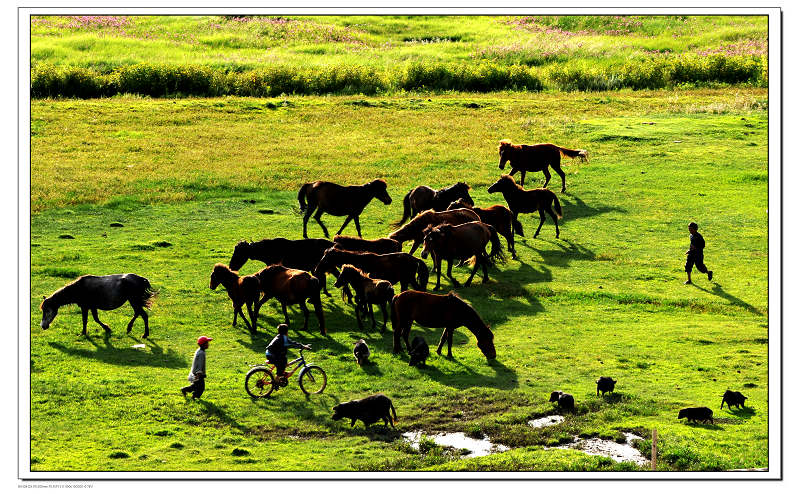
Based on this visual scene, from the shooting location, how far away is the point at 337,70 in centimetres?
5906

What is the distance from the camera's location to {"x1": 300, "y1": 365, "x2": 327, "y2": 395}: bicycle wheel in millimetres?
17828

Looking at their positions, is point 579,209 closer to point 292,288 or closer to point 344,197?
point 344,197

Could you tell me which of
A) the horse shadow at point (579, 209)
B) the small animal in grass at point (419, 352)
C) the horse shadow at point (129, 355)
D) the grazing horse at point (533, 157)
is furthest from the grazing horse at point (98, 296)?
the grazing horse at point (533, 157)

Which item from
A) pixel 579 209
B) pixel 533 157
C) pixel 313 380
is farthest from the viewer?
pixel 533 157

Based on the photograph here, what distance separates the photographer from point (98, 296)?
20812 mm

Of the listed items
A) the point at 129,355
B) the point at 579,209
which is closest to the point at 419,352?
the point at 129,355

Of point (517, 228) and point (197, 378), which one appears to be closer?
point (197, 378)

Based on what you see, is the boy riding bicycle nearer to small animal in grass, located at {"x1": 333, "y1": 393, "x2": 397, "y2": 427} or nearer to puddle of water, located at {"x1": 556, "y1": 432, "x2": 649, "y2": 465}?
small animal in grass, located at {"x1": 333, "y1": 393, "x2": 397, "y2": 427}

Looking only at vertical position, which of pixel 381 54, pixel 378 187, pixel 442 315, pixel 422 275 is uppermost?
pixel 381 54

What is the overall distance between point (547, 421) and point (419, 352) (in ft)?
10.4

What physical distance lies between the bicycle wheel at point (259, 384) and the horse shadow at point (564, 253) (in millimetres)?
11016

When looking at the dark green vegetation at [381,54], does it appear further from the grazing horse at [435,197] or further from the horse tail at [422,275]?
the horse tail at [422,275]

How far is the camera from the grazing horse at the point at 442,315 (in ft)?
63.7

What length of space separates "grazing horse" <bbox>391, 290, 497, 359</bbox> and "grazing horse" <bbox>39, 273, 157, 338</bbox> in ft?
17.4
